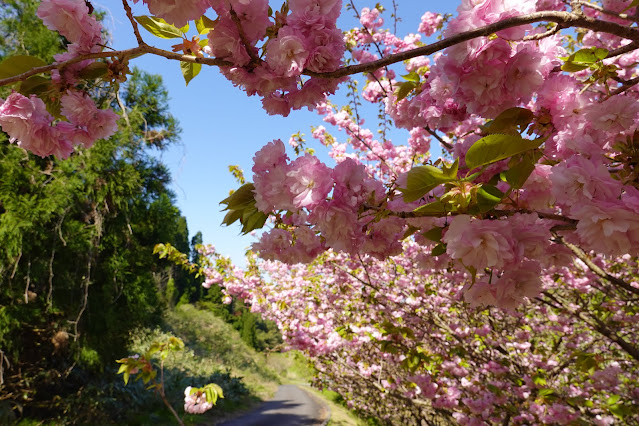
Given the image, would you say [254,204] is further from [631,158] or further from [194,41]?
[631,158]

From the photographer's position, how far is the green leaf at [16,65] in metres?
0.84

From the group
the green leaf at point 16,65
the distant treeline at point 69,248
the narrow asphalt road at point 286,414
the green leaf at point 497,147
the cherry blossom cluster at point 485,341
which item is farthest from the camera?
the narrow asphalt road at point 286,414

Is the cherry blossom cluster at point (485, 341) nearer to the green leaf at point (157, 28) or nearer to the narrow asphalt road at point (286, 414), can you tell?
the green leaf at point (157, 28)

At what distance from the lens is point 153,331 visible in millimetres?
12578

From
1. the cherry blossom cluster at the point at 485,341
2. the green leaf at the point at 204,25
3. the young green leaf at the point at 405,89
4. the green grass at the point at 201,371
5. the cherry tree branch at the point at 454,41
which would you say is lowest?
the green grass at the point at 201,371

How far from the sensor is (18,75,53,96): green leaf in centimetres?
89

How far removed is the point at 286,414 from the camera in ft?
34.7

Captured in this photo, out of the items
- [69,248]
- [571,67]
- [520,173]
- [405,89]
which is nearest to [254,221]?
[520,173]

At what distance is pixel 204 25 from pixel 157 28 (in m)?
0.17

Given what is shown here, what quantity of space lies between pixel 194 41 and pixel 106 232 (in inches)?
273

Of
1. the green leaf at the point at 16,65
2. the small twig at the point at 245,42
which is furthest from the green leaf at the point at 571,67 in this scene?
the green leaf at the point at 16,65

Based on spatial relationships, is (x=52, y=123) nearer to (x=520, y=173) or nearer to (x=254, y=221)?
(x=254, y=221)

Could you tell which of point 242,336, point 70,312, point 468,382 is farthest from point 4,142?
point 242,336

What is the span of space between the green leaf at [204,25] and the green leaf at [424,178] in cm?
54
